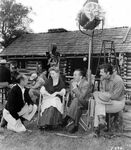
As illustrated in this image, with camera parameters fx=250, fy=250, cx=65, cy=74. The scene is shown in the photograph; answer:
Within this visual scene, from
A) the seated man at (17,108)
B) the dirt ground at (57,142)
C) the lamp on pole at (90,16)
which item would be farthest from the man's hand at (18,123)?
the lamp on pole at (90,16)

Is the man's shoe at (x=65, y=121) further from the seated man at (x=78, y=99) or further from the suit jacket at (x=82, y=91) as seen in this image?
the suit jacket at (x=82, y=91)

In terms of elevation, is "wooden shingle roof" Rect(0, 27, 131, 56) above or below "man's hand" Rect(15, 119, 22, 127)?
above

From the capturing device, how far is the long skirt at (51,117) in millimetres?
5012

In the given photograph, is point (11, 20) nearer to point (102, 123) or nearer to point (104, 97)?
point (104, 97)

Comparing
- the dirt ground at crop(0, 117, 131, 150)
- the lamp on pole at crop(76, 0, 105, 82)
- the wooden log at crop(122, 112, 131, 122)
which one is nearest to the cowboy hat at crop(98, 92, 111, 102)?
the dirt ground at crop(0, 117, 131, 150)

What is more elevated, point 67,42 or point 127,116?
point 67,42

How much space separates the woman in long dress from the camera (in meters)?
5.05

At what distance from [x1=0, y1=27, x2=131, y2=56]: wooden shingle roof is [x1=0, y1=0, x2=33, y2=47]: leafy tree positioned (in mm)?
1711

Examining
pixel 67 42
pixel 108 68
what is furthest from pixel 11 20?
pixel 108 68

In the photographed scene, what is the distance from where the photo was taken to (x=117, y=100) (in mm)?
4836

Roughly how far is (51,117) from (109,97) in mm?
1241

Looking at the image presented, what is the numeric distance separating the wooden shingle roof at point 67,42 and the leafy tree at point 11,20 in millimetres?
1711

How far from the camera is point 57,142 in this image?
434 centimetres

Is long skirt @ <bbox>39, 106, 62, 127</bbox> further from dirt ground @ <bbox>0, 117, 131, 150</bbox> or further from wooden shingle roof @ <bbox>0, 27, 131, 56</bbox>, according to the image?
wooden shingle roof @ <bbox>0, 27, 131, 56</bbox>
